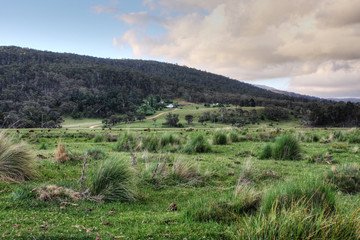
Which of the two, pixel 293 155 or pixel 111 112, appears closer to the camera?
pixel 293 155

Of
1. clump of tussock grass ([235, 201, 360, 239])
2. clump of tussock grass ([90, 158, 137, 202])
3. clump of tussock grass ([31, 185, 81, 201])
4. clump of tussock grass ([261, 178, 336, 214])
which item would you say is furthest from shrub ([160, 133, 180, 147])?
clump of tussock grass ([235, 201, 360, 239])

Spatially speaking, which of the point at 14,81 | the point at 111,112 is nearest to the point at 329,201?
the point at 111,112

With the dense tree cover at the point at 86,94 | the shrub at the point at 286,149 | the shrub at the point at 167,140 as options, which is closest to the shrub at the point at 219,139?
the shrub at the point at 167,140

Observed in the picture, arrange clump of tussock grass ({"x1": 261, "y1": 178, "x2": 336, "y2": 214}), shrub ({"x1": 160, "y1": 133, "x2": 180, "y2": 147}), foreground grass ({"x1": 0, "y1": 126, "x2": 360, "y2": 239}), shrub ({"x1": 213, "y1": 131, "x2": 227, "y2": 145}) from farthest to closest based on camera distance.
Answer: shrub ({"x1": 213, "y1": 131, "x2": 227, "y2": 145})
shrub ({"x1": 160, "y1": 133, "x2": 180, "y2": 147})
clump of tussock grass ({"x1": 261, "y1": 178, "x2": 336, "y2": 214})
foreground grass ({"x1": 0, "y1": 126, "x2": 360, "y2": 239})

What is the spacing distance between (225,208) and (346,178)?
4695 millimetres

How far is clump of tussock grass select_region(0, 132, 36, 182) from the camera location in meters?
6.56

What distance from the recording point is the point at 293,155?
39.4 ft

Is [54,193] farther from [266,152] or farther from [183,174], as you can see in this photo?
[266,152]

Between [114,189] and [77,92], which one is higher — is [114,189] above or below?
below

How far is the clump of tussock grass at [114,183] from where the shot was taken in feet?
18.7

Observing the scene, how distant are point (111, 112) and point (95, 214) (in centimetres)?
10822

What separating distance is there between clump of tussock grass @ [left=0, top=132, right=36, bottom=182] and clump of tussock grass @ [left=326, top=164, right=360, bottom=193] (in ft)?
27.4

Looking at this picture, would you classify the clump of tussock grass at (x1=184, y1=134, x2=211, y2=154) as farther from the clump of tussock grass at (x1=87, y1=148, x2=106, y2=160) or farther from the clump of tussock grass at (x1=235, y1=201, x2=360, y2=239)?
the clump of tussock grass at (x1=235, y1=201, x2=360, y2=239)

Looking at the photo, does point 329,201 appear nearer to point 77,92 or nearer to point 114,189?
point 114,189
